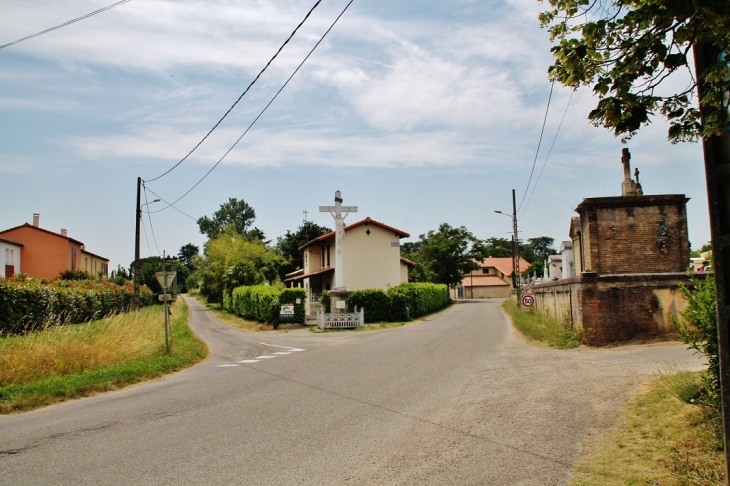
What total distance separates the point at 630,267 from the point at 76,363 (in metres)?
16.2

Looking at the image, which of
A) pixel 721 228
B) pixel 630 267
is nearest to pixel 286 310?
pixel 630 267

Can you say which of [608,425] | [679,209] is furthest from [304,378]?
[679,209]

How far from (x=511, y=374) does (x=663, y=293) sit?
7.44 meters

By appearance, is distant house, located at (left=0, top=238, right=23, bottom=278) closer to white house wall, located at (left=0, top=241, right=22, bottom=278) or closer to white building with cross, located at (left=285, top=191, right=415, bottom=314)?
white house wall, located at (left=0, top=241, right=22, bottom=278)

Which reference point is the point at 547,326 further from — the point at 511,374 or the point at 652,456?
the point at 652,456

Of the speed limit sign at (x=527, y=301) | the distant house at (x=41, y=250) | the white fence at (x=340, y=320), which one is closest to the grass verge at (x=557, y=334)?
the speed limit sign at (x=527, y=301)

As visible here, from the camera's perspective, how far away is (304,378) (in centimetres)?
1280

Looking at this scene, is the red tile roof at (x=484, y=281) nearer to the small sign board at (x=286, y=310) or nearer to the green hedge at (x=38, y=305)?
the small sign board at (x=286, y=310)

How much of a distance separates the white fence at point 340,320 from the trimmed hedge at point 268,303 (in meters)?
2.62

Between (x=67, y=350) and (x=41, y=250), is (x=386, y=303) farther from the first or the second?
(x=41, y=250)

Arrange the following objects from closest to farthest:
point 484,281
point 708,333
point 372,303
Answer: point 708,333 < point 372,303 < point 484,281

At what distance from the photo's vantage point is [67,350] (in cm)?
1406

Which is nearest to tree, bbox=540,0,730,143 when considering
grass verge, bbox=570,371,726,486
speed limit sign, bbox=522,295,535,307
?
grass verge, bbox=570,371,726,486

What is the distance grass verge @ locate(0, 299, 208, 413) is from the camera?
1136 cm
